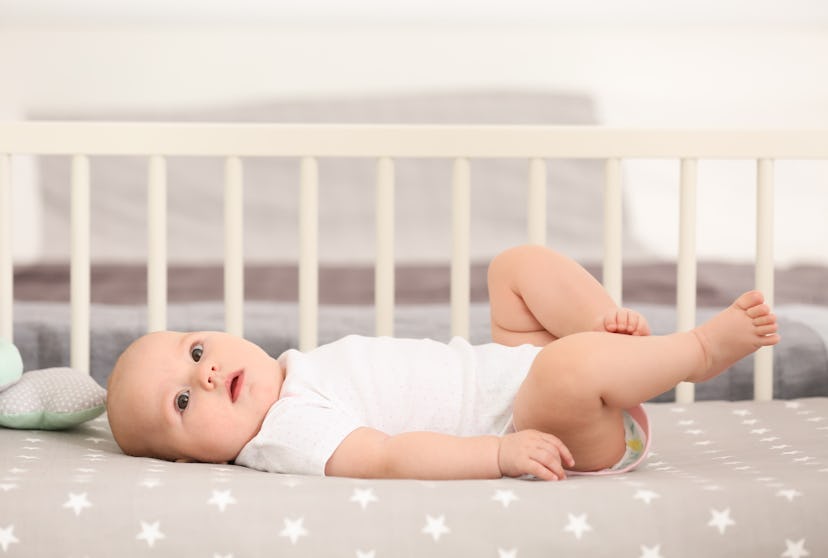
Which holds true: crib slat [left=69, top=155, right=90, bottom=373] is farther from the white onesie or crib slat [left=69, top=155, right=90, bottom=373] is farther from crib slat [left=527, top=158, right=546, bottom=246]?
crib slat [left=527, top=158, right=546, bottom=246]

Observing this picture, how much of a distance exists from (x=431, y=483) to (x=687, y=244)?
625 mm

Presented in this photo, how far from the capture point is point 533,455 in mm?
909

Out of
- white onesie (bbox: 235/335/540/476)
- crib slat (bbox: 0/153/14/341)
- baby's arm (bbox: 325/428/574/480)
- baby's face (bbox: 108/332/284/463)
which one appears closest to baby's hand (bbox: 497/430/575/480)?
baby's arm (bbox: 325/428/574/480)

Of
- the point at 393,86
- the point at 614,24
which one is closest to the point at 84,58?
the point at 393,86

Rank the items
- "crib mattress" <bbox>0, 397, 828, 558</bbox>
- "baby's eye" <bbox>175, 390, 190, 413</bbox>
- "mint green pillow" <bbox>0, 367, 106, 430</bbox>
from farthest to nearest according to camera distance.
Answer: "mint green pillow" <bbox>0, 367, 106, 430</bbox> → "baby's eye" <bbox>175, 390, 190, 413</bbox> → "crib mattress" <bbox>0, 397, 828, 558</bbox>

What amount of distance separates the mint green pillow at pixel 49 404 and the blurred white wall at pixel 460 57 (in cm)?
130

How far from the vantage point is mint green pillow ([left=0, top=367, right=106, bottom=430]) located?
114cm

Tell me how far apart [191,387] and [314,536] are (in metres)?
0.27

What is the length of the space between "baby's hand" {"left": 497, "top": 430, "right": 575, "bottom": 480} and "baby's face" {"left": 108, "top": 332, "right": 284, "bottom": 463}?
0.82ft

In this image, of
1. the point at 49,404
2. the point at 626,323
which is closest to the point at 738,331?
the point at 626,323

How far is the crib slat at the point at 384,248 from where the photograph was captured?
134 cm

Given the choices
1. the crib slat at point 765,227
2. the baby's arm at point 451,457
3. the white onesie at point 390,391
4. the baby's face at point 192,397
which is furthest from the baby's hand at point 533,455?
the crib slat at point 765,227

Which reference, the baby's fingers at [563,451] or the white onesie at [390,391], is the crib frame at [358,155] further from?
the baby's fingers at [563,451]

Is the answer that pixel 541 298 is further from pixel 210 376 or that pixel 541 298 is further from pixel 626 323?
pixel 210 376
